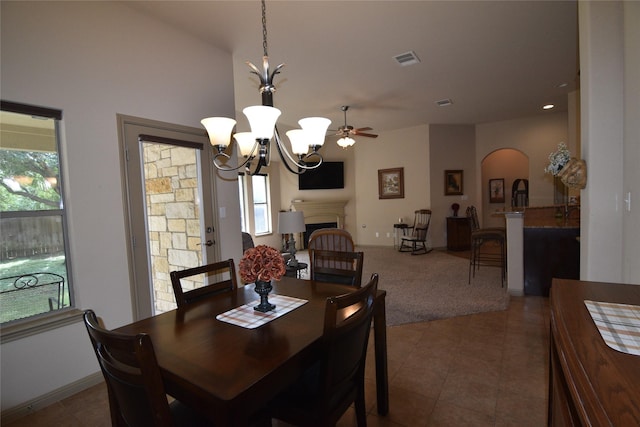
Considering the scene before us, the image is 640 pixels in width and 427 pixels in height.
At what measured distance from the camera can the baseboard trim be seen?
1.92 metres

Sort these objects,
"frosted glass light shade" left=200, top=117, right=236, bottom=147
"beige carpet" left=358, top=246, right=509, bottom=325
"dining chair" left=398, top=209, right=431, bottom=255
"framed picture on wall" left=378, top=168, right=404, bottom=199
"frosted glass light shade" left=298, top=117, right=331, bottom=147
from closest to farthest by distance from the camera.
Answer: "frosted glass light shade" left=200, top=117, right=236, bottom=147
"frosted glass light shade" left=298, top=117, right=331, bottom=147
"beige carpet" left=358, top=246, right=509, bottom=325
"dining chair" left=398, top=209, right=431, bottom=255
"framed picture on wall" left=378, top=168, right=404, bottom=199

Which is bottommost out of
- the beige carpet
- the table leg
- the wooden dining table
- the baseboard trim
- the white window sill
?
the beige carpet

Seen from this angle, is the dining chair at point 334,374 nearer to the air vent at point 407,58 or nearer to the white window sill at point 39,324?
the white window sill at point 39,324

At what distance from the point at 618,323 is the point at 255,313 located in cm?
144

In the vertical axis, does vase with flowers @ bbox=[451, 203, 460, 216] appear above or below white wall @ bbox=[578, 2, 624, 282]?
below

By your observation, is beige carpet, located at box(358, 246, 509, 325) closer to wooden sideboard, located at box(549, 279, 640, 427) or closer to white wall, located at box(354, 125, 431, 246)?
white wall, located at box(354, 125, 431, 246)

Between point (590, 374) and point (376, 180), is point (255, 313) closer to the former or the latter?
point (590, 374)

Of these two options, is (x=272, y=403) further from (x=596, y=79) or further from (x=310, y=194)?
(x=310, y=194)

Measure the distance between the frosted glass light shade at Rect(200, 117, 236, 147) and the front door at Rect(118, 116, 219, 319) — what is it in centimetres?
108

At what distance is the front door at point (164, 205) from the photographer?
103 inches

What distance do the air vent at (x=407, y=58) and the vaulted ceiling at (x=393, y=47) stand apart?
0.08 metres

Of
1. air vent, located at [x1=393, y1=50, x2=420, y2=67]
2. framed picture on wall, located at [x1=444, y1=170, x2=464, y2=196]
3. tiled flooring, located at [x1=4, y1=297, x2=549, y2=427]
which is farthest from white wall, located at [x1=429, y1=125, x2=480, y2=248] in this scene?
tiled flooring, located at [x1=4, y1=297, x2=549, y2=427]

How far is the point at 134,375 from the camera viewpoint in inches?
39.4

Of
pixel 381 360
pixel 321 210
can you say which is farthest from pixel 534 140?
pixel 381 360
